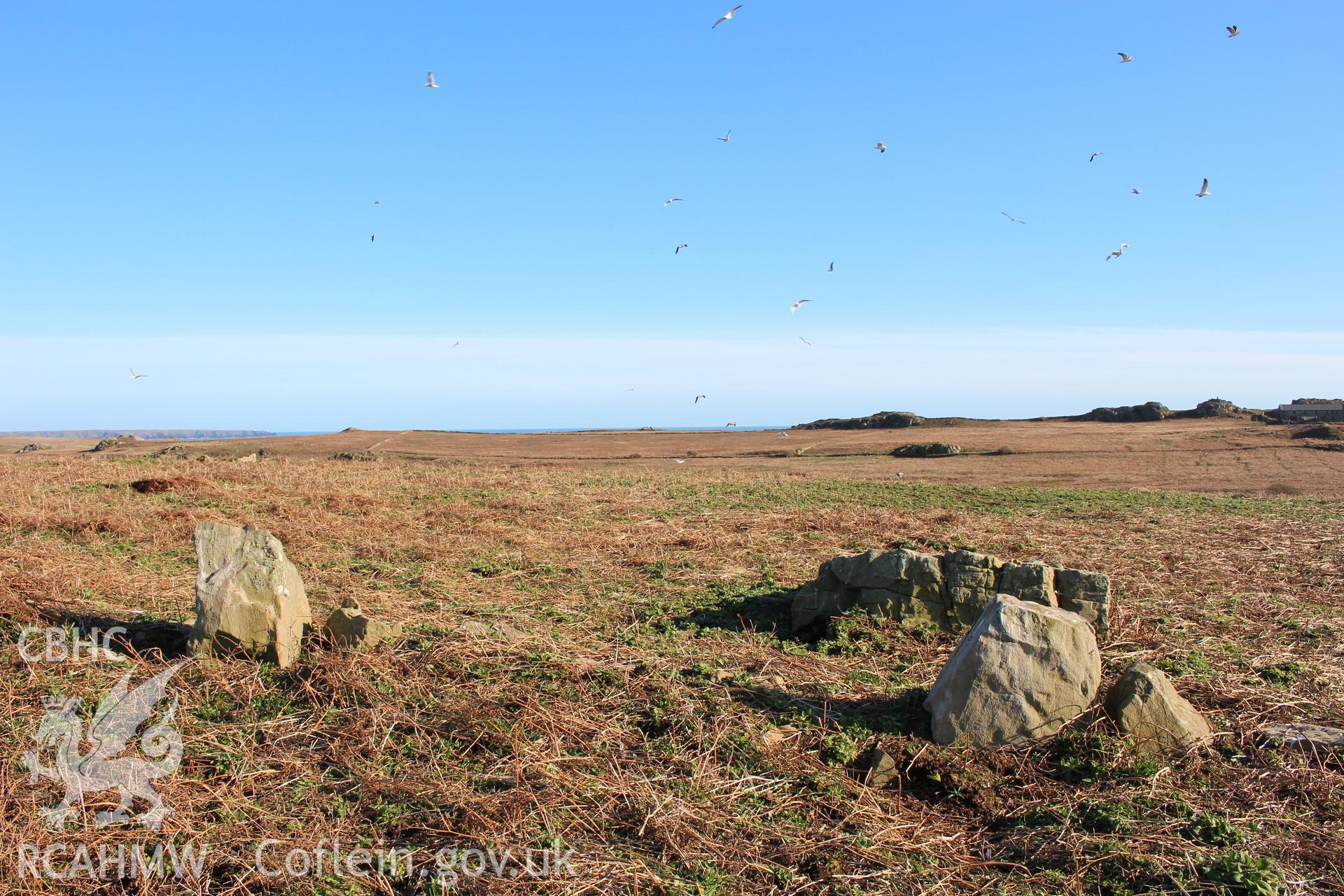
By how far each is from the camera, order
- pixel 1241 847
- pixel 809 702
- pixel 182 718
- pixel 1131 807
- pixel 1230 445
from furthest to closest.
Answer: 1. pixel 1230 445
2. pixel 809 702
3. pixel 182 718
4. pixel 1131 807
5. pixel 1241 847

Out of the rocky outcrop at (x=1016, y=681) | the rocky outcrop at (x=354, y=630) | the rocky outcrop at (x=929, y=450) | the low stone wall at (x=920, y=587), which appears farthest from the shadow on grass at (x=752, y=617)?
the rocky outcrop at (x=929, y=450)

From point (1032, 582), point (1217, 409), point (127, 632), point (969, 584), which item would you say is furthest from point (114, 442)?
point (1217, 409)

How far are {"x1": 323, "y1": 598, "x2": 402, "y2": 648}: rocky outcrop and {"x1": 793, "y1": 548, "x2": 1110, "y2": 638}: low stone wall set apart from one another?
12.5 ft

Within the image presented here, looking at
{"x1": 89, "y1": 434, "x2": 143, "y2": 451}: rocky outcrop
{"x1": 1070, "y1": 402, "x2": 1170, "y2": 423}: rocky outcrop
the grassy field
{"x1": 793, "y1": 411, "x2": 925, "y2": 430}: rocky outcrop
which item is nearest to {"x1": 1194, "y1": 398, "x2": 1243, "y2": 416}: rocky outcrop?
{"x1": 1070, "y1": 402, "x2": 1170, "y2": 423}: rocky outcrop

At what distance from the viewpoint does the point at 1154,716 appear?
16.8ft

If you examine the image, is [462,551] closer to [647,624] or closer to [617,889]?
[647,624]

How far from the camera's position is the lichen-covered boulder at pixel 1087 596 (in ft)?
23.0

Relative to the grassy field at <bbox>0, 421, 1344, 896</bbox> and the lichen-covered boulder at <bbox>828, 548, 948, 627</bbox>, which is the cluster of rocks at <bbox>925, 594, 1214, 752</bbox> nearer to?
the grassy field at <bbox>0, 421, 1344, 896</bbox>

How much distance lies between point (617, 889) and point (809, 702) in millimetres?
2376

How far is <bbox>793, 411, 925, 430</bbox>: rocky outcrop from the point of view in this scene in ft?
138

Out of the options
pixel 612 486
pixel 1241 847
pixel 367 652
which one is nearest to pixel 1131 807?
pixel 1241 847

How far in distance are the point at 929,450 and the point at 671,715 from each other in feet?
87.3

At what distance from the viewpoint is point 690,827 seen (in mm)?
4371

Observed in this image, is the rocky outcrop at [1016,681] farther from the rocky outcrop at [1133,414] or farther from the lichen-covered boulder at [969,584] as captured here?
the rocky outcrop at [1133,414]
